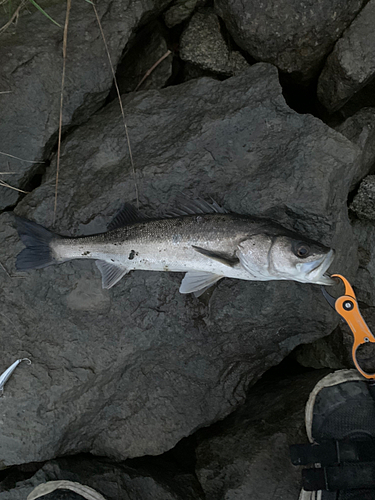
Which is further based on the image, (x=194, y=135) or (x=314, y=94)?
(x=314, y=94)

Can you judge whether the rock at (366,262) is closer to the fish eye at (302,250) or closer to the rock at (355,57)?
the fish eye at (302,250)

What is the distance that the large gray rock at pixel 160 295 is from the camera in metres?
4.24

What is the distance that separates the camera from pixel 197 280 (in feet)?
13.6

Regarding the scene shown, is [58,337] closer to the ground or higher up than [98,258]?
closer to the ground

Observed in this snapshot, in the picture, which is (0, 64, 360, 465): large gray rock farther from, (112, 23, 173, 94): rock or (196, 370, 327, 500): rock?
(112, 23, 173, 94): rock

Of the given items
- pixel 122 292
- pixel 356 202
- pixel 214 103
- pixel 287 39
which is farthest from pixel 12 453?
pixel 287 39

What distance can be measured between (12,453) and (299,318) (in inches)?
132

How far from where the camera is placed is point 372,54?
4562mm

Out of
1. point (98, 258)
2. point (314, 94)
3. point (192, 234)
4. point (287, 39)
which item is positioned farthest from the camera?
point (314, 94)

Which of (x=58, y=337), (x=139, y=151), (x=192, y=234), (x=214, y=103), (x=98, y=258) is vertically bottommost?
(x=58, y=337)

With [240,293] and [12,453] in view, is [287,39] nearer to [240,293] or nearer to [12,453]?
[240,293]

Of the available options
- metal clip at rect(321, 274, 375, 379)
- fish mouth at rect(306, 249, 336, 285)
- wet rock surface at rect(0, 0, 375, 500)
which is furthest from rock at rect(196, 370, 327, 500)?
fish mouth at rect(306, 249, 336, 285)

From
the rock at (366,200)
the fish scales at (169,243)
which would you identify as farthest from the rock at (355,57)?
the fish scales at (169,243)

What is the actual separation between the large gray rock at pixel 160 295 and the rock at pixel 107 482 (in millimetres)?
176
